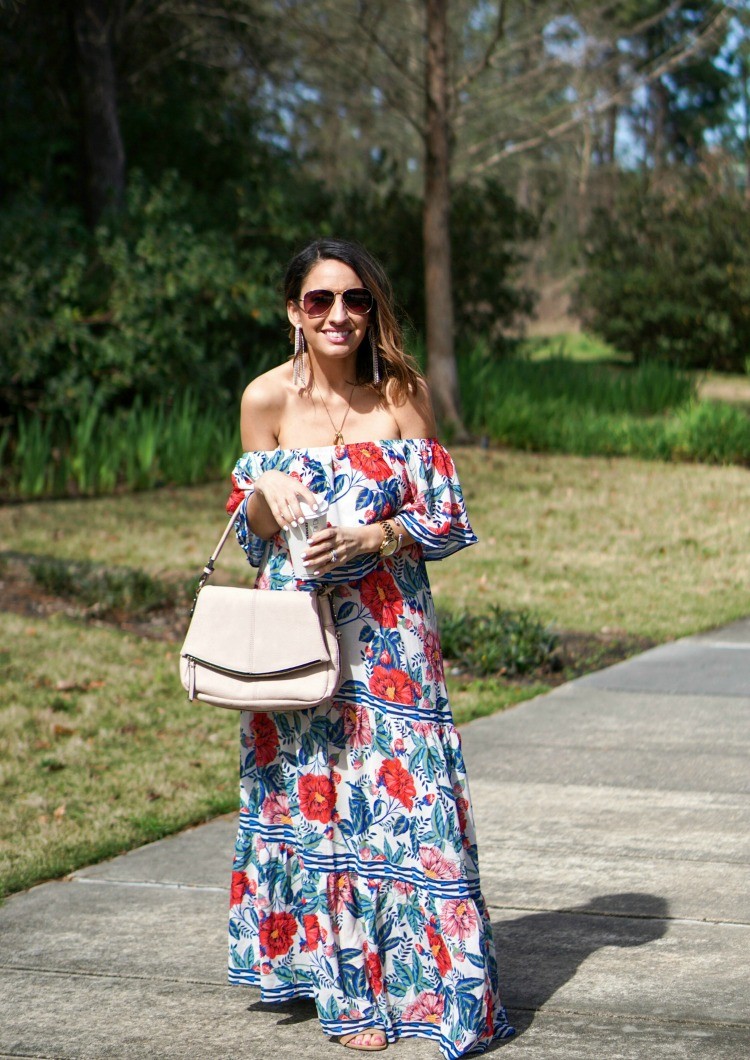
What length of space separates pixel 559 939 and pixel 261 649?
1.32 meters

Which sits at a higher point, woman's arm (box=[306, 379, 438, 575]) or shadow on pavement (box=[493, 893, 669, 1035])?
woman's arm (box=[306, 379, 438, 575])

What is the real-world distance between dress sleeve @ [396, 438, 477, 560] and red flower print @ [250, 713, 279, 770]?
532mm

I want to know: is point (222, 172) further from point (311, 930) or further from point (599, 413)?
point (311, 930)

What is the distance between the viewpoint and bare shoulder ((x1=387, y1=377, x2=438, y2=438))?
363 centimetres

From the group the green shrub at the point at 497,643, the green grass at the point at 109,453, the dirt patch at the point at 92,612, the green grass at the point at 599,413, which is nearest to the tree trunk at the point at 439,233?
the green grass at the point at 599,413

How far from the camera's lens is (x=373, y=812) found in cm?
346

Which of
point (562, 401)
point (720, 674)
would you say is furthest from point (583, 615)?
point (562, 401)

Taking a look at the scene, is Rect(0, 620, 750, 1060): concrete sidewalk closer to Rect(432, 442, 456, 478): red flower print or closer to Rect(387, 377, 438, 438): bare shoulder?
Rect(432, 442, 456, 478): red flower print

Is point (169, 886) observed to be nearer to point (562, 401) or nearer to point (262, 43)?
point (562, 401)

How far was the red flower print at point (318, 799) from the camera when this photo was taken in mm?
3471

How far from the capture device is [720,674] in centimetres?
792

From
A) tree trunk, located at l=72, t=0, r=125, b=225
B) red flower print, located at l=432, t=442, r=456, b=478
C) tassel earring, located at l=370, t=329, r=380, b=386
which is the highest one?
tree trunk, located at l=72, t=0, r=125, b=225

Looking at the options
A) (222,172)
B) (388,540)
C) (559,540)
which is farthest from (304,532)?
(222,172)

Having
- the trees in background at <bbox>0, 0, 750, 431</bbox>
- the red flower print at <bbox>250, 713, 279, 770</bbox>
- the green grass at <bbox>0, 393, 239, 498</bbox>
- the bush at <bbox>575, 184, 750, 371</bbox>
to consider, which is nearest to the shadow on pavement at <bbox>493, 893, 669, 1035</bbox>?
the red flower print at <bbox>250, 713, 279, 770</bbox>
